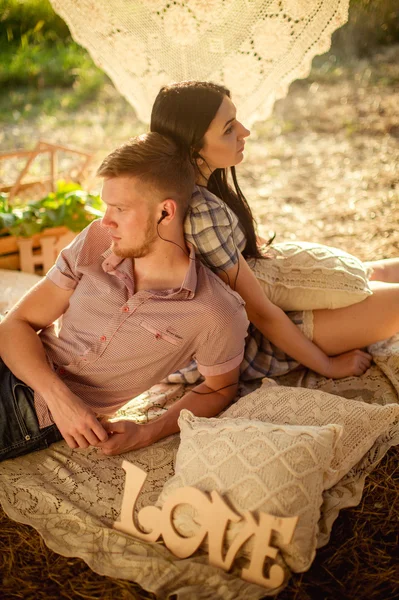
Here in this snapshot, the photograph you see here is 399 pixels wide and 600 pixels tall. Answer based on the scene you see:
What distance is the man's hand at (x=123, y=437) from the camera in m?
2.34

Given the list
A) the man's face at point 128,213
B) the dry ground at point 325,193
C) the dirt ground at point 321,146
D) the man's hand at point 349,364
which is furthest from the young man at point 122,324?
the dirt ground at point 321,146

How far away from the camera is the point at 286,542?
1.83 meters

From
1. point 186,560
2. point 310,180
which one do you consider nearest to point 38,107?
point 310,180

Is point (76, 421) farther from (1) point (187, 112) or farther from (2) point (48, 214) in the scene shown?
(2) point (48, 214)

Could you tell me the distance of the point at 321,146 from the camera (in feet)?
19.4

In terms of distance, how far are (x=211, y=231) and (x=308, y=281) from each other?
1.99 ft

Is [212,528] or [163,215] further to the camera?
[163,215]

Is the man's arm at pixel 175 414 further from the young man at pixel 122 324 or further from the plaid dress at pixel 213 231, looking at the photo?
the plaid dress at pixel 213 231

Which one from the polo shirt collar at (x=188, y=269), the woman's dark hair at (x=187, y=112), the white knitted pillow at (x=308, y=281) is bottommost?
the white knitted pillow at (x=308, y=281)

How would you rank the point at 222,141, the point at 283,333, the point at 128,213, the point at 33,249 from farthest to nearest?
the point at 33,249
the point at 283,333
the point at 222,141
the point at 128,213

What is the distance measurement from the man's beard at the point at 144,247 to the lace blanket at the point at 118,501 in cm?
74

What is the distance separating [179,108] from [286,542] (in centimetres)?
159

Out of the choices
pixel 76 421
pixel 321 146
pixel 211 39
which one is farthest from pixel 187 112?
pixel 321 146

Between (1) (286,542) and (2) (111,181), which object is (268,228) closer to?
(2) (111,181)
